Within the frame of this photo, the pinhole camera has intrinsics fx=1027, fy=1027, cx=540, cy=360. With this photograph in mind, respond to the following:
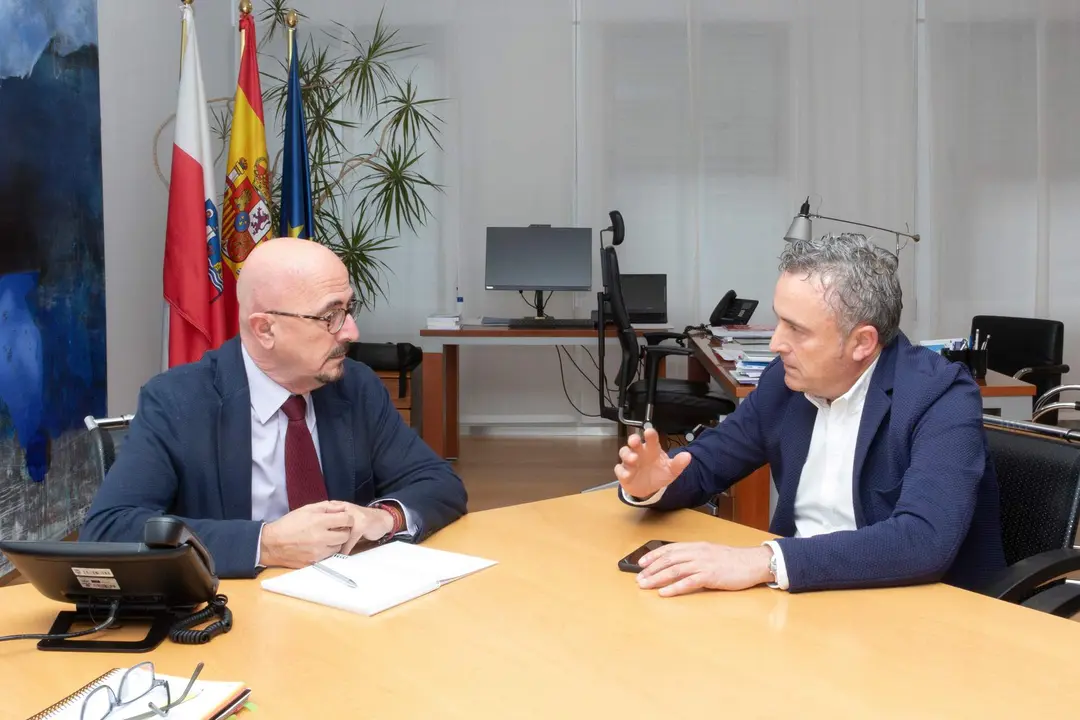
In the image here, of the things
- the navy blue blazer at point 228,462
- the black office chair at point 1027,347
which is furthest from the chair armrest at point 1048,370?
the navy blue blazer at point 228,462

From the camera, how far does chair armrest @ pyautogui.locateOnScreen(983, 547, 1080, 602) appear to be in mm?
1700

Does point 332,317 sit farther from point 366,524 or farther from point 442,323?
point 442,323

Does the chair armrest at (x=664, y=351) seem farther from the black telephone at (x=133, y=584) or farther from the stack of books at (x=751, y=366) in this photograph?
the black telephone at (x=133, y=584)

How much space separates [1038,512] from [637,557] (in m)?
0.81

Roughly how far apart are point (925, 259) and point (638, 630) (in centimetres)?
637

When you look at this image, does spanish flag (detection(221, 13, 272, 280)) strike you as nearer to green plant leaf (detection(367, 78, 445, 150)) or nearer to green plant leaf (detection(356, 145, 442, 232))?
green plant leaf (detection(356, 145, 442, 232))

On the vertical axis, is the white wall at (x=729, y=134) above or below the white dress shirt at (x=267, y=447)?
above

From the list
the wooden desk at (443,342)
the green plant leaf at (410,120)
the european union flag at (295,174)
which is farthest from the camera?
the green plant leaf at (410,120)

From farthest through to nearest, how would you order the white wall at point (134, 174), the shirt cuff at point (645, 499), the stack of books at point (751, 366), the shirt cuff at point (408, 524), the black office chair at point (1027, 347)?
the black office chair at point (1027, 347)
the white wall at point (134, 174)
the stack of books at point (751, 366)
the shirt cuff at point (645, 499)
the shirt cuff at point (408, 524)

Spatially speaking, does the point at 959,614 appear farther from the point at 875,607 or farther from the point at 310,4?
the point at 310,4

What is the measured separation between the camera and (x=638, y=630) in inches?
56.6

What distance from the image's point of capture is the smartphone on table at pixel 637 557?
1682mm

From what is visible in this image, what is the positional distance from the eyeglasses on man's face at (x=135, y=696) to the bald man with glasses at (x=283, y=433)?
0.55 meters

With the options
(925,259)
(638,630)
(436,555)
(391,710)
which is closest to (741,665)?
(638,630)
